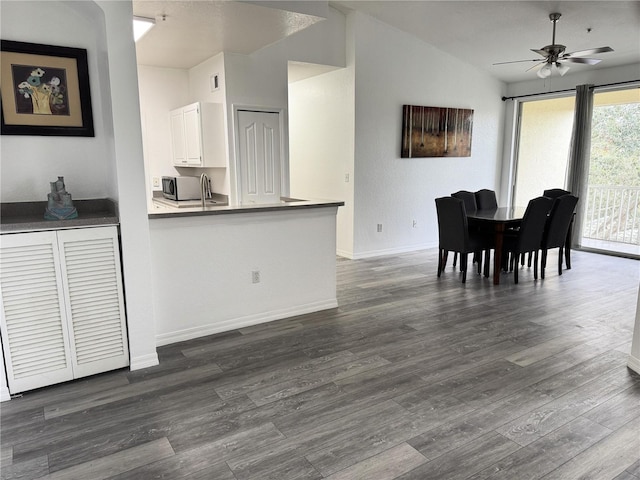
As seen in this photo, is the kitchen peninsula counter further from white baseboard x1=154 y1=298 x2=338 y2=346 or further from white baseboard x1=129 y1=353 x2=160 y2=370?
white baseboard x1=129 y1=353 x2=160 y2=370

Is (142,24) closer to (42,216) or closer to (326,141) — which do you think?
(42,216)

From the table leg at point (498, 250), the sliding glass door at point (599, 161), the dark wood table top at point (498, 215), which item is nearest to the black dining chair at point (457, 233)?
the table leg at point (498, 250)

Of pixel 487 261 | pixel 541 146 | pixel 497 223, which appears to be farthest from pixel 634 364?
pixel 541 146

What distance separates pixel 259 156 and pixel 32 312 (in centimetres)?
317

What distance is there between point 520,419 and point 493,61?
5.77 meters

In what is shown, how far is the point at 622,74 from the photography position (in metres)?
5.96

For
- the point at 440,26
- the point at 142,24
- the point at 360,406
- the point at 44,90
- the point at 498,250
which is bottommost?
the point at 360,406

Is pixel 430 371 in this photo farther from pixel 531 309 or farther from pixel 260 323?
pixel 531 309

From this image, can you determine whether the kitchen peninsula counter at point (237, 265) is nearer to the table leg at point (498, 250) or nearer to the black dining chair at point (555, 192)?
the table leg at point (498, 250)

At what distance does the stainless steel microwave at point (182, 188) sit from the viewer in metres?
4.98

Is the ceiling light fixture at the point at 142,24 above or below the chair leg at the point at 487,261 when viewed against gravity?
above

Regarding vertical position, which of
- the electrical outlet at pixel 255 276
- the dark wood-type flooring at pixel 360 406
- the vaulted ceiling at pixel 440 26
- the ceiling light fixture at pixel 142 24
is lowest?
the dark wood-type flooring at pixel 360 406

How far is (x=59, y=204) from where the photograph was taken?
8.63ft

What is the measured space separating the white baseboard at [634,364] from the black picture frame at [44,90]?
3.83 metres
